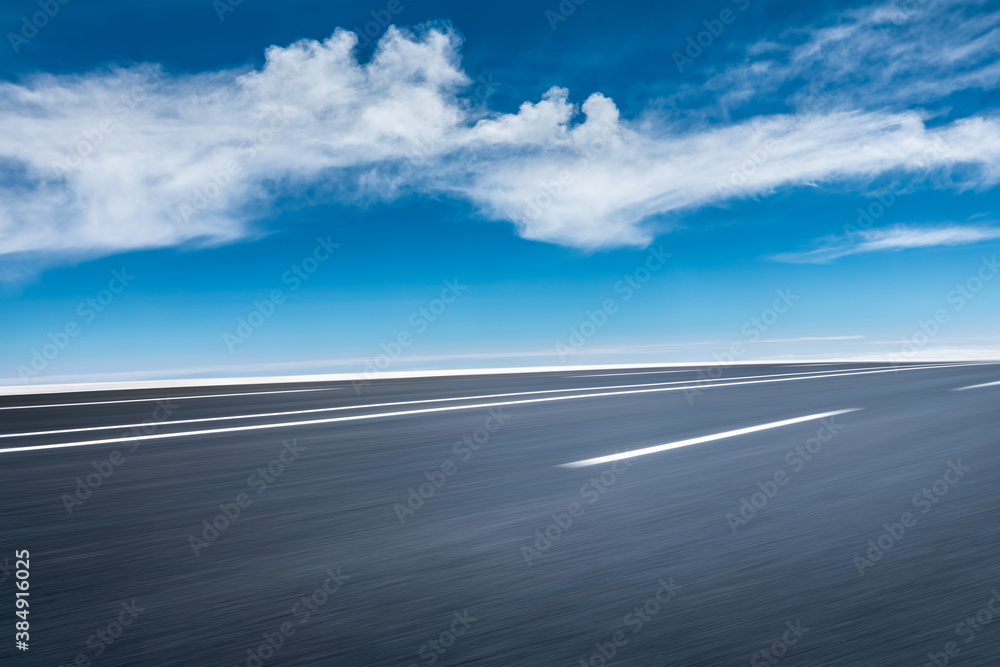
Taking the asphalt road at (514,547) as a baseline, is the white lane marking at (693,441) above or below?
above

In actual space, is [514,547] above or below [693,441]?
below

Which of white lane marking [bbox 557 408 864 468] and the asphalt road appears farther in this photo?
white lane marking [bbox 557 408 864 468]

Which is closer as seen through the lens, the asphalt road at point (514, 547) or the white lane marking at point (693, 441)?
the asphalt road at point (514, 547)

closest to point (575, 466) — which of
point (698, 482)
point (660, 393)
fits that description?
point (698, 482)

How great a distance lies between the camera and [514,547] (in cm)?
271

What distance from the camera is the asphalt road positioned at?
6.02 feet

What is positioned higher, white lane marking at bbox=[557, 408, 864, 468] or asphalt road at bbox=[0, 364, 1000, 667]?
white lane marking at bbox=[557, 408, 864, 468]

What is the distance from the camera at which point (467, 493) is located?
12.3 ft

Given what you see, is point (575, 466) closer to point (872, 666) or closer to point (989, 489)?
point (989, 489)

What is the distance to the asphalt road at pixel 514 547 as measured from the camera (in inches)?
72.3

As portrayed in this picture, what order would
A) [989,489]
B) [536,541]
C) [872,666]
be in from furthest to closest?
[989,489]
[536,541]
[872,666]

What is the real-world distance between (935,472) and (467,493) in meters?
2.82

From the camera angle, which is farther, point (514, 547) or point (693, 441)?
point (693, 441)

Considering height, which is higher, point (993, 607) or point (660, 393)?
point (660, 393)
